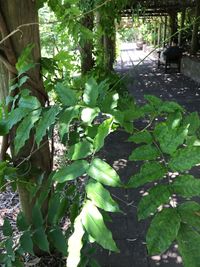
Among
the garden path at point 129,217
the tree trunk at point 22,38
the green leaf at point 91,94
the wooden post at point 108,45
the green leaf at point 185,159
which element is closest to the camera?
the green leaf at point 185,159

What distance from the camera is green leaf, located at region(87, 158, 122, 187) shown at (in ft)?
2.88

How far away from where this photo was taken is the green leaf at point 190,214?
841mm

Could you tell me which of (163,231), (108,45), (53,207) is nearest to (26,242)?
(53,207)

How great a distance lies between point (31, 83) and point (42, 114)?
53 centimetres

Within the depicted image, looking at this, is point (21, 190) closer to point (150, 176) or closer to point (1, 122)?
point (1, 122)

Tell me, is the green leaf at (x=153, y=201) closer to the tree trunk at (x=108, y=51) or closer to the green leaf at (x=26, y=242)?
the green leaf at (x=26, y=242)

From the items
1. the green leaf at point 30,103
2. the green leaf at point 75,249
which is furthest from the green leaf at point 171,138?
the green leaf at point 30,103

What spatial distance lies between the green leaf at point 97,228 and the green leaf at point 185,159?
0.25m

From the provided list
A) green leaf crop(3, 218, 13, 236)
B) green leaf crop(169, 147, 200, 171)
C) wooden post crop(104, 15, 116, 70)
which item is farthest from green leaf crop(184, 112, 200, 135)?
wooden post crop(104, 15, 116, 70)

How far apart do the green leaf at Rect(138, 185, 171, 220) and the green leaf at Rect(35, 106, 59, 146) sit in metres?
0.39

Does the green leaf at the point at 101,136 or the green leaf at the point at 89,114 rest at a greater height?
the green leaf at the point at 89,114

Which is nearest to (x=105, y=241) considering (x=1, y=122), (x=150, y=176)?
(x=150, y=176)

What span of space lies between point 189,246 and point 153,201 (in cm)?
14

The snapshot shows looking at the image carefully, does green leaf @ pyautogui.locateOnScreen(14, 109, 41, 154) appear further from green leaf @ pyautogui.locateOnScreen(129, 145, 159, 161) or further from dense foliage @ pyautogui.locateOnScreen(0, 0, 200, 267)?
green leaf @ pyautogui.locateOnScreen(129, 145, 159, 161)
